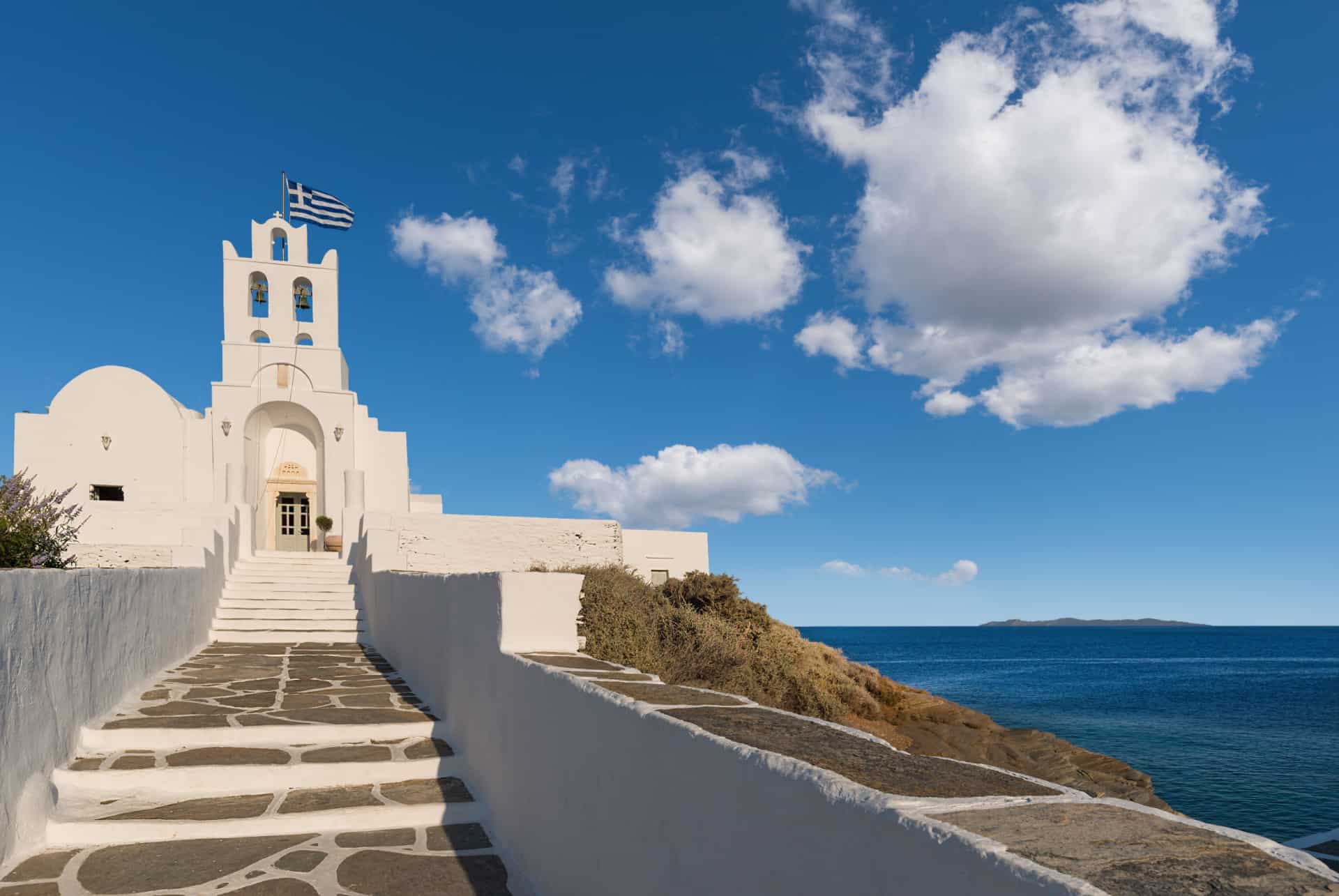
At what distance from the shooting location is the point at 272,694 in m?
6.24

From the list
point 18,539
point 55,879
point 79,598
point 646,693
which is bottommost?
point 55,879

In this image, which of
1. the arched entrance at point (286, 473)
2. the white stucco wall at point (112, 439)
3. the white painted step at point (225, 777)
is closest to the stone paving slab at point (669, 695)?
the white painted step at point (225, 777)

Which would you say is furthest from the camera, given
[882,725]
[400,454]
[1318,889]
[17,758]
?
[400,454]

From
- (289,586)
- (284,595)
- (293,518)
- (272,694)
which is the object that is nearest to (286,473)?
(293,518)

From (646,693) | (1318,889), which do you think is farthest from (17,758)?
(1318,889)

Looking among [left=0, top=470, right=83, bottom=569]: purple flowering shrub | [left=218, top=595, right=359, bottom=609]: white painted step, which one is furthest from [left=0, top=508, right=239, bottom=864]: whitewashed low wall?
[left=218, top=595, right=359, bottom=609]: white painted step

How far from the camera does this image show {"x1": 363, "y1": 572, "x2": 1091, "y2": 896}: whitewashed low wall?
4.35ft

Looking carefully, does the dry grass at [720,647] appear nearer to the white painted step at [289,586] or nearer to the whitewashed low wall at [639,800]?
the whitewashed low wall at [639,800]

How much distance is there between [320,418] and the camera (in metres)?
19.5

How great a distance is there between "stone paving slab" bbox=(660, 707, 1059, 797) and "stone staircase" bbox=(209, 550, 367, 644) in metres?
9.11

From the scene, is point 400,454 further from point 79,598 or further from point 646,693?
point 646,693

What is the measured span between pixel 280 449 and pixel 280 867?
19.4 meters

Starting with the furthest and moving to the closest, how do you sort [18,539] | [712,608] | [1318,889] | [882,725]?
1. [882,725]
2. [712,608]
3. [18,539]
4. [1318,889]

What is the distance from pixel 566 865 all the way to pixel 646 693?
0.73 meters
